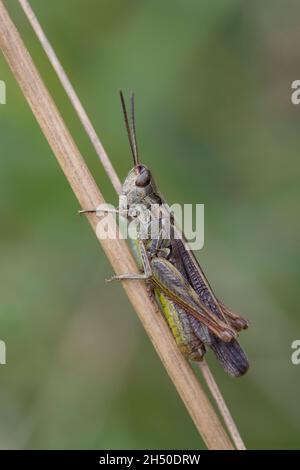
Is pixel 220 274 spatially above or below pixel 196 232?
below

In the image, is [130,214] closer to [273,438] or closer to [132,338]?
[132,338]

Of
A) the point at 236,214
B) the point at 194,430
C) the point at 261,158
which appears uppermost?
the point at 261,158

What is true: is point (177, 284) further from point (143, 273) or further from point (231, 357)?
point (231, 357)

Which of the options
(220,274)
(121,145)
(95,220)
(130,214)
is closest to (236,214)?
(220,274)

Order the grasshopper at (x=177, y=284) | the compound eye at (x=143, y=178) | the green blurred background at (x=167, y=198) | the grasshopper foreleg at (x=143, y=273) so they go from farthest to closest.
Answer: the green blurred background at (x=167, y=198), the compound eye at (x=143, y=178), the grasshopper at (x=177, y=284), the grasshopper foreleg at (x=143, y=273)

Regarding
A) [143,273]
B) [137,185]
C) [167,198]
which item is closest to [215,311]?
[143,273]

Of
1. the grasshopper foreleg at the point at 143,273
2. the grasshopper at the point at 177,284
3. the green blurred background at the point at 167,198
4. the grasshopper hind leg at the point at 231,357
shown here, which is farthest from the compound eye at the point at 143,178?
the grasshopper hind leg at the point at 231,357

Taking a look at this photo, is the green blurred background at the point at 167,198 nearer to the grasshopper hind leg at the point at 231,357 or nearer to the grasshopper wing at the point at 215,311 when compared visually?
the grasshopper wing at the point at 215,311
